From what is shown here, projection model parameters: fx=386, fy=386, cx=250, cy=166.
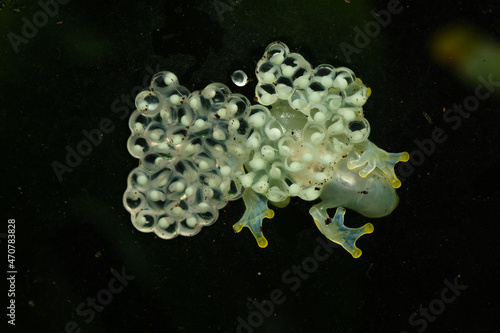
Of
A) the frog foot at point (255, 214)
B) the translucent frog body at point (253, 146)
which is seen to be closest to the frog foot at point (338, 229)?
the translucent frog body at point (253, 146)

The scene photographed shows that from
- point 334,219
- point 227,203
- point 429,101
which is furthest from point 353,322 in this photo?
point 429,101

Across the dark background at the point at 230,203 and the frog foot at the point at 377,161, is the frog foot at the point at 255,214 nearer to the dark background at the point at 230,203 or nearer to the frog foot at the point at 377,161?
the dark background at the point at 230,203

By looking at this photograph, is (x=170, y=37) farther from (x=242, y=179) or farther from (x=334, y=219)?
(x=334, y=219)

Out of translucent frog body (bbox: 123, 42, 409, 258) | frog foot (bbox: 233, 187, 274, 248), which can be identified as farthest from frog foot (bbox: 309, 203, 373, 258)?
frog foot (bbox: 233, 187, 274, 248)

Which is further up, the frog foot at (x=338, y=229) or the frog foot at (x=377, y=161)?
the frog foot at (x=377, y=161)

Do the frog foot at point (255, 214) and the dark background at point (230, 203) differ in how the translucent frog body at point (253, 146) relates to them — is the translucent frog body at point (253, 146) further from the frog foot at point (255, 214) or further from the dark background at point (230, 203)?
the dark background at point (230, 203)

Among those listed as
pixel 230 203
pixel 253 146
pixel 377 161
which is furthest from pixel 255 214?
pixel 377 161

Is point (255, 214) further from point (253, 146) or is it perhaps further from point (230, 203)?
point (253, 146)

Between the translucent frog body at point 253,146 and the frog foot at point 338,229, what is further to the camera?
the frog foot at point 338,229

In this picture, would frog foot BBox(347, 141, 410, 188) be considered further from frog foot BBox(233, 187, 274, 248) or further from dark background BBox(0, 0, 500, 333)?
frog foot BBox(233, 187, 274, 248)
